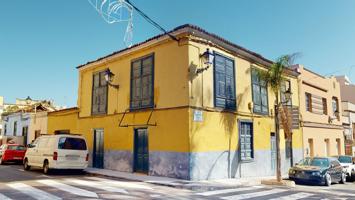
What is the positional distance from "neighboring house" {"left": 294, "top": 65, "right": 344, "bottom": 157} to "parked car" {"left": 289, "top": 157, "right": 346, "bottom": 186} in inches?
208

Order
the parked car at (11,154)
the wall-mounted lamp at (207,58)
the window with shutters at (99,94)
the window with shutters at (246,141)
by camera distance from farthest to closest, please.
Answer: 1. the parked car at (11,154)
2. the window with shutters at (99,94)
3. the window with shutters at (246,141)
4. the wall-mounted lamp at (207,58)

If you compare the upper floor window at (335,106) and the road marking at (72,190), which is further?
the upper floor window at (335,106)

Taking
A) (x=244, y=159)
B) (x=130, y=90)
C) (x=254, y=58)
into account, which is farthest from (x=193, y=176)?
(x=254, y=58)

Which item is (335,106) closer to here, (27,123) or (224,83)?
(224,83)

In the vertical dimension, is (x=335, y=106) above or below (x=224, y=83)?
above

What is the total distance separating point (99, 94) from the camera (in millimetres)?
18141

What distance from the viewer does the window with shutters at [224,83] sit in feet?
46.8

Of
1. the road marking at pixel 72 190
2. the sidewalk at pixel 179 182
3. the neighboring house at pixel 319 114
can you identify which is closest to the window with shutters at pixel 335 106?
the neighboring house at pixel 319 114

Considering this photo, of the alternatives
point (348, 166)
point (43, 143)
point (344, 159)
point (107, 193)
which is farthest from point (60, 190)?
point (344, 159)

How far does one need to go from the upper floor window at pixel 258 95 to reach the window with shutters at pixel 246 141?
1288mm

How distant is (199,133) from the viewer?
42.4 feet

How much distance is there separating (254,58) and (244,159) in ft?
19.0

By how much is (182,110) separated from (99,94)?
7220mm

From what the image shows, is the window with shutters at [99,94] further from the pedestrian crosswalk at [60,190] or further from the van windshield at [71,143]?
the pedestrian crosswalk at [60,190]
